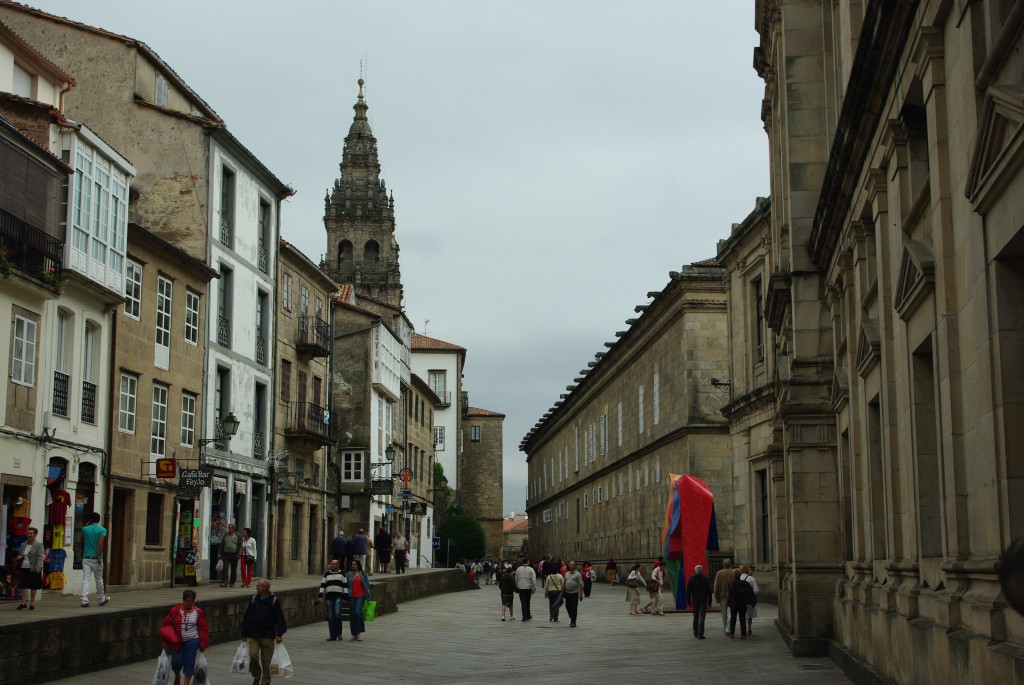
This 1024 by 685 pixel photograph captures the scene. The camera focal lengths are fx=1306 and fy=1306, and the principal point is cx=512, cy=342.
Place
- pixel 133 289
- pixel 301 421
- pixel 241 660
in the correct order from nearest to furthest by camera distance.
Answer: pixel 241 660 → pixel 133 289 → pixel 301 421

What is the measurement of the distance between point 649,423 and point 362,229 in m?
59.0

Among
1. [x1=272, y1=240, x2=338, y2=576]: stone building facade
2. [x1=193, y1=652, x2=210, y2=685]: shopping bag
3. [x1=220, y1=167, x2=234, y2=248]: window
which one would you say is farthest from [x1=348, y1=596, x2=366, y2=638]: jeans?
[x1=272, y1=240, x2=338, y2=576]: stone building facade

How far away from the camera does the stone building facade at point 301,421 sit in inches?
1518

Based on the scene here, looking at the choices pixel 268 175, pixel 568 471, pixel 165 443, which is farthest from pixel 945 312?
pixel 568 471

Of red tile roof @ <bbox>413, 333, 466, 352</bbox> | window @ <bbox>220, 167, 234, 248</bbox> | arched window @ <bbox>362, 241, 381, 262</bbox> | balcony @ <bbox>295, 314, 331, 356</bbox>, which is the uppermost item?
arched window @ <bbox>362, 241, 381, 262</bbox>

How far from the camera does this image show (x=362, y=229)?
352 feet

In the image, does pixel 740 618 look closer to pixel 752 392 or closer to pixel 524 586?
pixel 524 586

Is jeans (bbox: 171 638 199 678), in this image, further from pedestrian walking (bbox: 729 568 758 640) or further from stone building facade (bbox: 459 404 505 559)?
stone building facade (bbox: 459 404 505 559)

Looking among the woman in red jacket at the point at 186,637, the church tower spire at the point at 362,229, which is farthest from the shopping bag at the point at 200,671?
the church tower spire at the point at 362,229

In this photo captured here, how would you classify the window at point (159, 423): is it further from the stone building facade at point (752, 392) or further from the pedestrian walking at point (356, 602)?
the stone building facade at point (752, 392)

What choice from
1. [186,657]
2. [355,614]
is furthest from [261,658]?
[355,614]

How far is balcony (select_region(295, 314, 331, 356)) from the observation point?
133 feet

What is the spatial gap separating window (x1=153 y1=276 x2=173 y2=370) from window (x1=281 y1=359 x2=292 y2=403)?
30.8 feet

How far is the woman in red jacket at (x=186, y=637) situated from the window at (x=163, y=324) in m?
16.1
